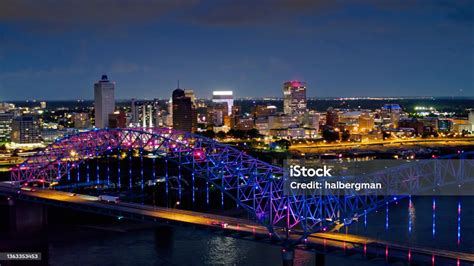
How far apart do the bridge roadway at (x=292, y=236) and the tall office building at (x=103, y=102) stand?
8667cm

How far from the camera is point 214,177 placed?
1041 inches

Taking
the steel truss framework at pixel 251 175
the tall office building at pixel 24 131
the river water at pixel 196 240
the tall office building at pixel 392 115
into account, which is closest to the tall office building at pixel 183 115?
the tall office building at pixel 24 131

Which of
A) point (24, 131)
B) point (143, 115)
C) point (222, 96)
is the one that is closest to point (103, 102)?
point (143, 115)

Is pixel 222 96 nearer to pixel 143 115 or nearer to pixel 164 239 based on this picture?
pixel 143 115

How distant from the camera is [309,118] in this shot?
12231 cm

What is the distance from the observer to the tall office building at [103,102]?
11912 cm

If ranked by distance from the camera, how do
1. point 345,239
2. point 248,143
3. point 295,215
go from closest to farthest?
1. point 345,239
2. point 295,215
3. point 248,143

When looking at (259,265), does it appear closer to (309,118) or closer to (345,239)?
(345,239)

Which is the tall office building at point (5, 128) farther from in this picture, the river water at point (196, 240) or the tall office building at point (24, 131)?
the river water at point (196, 240)

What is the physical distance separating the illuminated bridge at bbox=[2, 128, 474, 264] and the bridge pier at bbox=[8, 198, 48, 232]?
79.2 inches

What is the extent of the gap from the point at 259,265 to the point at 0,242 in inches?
513

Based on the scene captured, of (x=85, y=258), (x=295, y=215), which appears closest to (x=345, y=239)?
(x=295, y=215)

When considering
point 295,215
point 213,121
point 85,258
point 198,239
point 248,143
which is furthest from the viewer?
point 213,121

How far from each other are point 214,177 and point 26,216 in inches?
471
